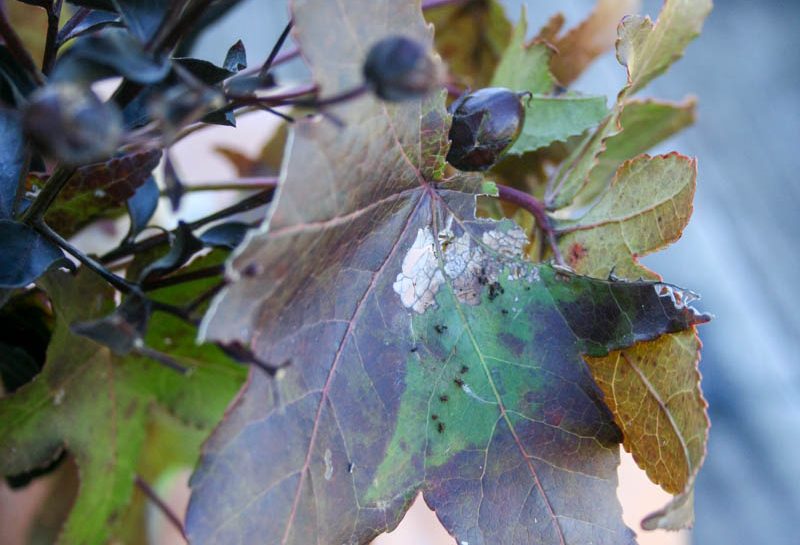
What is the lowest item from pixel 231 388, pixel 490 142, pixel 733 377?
pixel 733 377

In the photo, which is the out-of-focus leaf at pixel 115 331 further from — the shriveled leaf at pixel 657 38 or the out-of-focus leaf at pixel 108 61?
the shriveled leaf at pixel 657 38

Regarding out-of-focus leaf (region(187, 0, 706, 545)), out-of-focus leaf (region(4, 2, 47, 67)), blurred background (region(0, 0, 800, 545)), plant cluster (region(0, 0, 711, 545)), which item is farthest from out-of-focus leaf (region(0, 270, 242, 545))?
blurred background (region(0, 0, 800, 545))

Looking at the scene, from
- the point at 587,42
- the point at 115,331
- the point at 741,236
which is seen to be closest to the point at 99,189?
the point at 115,331

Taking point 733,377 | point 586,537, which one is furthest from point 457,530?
point 733,377

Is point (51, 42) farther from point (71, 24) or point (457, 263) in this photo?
point (457, 263)

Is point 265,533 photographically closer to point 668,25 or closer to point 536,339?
point 536,339
